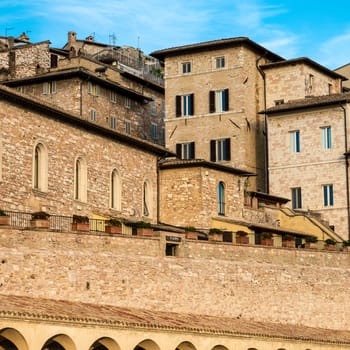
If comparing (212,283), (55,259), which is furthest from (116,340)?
(212,283)

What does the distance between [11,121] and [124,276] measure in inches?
377

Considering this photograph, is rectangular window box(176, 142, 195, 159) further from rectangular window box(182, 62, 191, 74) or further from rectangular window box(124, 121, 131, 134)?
rectangular window box(182, 62, 191, 74)

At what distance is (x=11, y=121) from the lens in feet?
178

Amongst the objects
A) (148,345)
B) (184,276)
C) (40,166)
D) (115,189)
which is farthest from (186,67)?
(148,345)

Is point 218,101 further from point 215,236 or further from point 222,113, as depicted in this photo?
point 215,236

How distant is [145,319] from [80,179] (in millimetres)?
13760

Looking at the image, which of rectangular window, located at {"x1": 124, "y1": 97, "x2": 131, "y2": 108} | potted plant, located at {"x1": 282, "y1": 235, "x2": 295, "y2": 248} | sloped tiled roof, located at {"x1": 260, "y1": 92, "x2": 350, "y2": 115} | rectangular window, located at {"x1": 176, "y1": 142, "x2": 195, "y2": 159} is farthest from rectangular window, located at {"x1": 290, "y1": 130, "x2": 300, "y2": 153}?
potted plant, located at {"x1": 282, "y1": 235, "x2": 295, "y2": 248}

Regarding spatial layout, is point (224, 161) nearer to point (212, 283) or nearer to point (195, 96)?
point (195, 96)

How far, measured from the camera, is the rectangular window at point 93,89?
77.7 meters

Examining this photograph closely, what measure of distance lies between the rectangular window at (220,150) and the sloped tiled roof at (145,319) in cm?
2106

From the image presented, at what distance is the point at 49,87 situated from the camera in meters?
77.8

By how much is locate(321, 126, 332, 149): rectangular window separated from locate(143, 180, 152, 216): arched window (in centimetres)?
1427

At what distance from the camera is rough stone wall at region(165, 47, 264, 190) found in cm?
→ 7825

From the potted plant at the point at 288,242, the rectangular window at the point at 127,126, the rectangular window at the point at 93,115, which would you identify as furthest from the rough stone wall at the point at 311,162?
the potted plant at the point at 288,242
